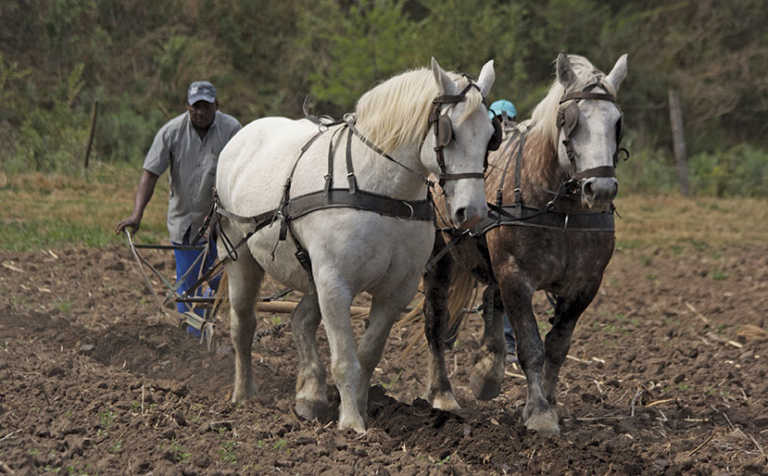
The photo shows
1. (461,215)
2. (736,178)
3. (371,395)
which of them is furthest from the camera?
(736,178)

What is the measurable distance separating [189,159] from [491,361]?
2.44 meters

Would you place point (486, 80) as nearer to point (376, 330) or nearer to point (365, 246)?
point (365, 246)

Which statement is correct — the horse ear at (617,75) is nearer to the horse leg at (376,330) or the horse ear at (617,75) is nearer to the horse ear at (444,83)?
the horse ear at (444,83)

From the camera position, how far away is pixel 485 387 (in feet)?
19.2

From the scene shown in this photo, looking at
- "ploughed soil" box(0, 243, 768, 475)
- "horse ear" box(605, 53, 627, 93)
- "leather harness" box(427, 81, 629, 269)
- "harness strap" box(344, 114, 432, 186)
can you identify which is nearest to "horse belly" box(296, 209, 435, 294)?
"harness strap" box(344, 114, 432, 186)

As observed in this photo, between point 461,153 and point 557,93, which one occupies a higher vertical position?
point 557,93

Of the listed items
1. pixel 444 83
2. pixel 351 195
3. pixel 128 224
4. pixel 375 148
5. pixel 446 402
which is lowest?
pixel 446 402

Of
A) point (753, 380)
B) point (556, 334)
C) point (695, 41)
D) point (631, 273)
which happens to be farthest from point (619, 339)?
point (695, 41)

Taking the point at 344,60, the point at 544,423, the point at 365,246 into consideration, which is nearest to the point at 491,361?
the point at 544,423

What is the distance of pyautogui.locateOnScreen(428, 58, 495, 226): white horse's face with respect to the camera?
12.8ft

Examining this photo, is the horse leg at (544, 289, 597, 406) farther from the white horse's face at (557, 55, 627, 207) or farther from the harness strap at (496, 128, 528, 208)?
the white horse's face at (557, 55, 627, 207)

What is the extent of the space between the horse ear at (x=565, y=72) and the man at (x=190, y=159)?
2.45m

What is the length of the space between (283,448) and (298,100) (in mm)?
18782

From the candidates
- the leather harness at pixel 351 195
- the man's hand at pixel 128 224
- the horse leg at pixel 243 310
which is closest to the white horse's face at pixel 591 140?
the leather harness at pixel 351 195
